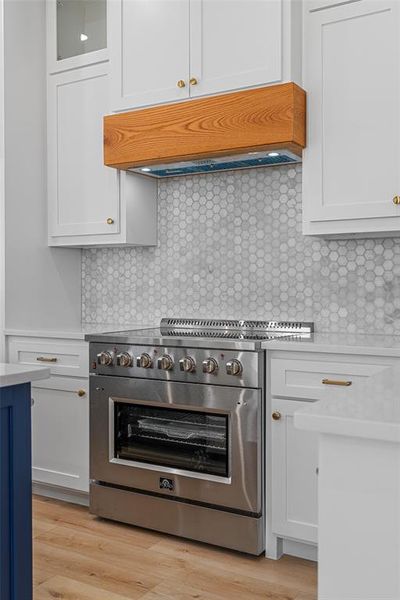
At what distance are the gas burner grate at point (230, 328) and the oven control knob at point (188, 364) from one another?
33cm

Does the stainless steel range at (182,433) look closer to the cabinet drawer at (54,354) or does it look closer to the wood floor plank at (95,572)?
the cabinet drawer at (54,354)

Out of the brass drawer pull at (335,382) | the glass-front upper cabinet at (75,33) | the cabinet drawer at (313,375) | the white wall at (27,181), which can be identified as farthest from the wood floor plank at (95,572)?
the glass-front upper cabinet at (75,33)

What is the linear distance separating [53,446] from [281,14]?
7.70 feet

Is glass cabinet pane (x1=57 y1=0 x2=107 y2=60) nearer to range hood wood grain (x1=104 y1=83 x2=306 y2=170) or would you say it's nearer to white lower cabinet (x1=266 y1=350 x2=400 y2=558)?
range hood wood grain (x1=104 y1=83 x2=306 y2=170)

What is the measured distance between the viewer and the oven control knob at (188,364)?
2.67 m

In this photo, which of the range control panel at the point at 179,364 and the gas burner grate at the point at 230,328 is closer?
the range control panel at the point at 179,364

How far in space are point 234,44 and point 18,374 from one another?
71.5 inches

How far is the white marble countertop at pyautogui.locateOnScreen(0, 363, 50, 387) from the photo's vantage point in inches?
68.3

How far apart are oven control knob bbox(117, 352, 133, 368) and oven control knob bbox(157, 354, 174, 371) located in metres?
0.17

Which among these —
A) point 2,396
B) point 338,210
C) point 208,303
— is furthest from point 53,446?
point 338,210

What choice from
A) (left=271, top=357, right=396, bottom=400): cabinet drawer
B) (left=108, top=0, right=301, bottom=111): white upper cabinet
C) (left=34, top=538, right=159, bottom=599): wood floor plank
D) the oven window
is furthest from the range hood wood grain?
(left=34, top=538, right=159, bottom=599): wood floor plank

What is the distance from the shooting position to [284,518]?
2527mm

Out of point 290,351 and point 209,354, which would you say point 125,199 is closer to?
point 209,354

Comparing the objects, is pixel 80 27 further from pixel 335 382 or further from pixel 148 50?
pixel 335 382
